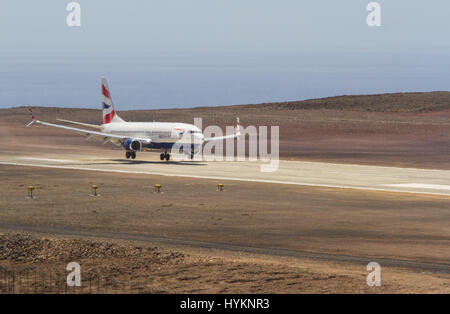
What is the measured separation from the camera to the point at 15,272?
32.4 m

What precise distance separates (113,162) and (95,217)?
1563 inches

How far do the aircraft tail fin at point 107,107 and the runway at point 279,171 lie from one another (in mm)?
4487

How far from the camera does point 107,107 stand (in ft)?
299

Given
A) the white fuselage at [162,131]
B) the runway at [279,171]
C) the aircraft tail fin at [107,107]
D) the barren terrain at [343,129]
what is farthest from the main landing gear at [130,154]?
the barren terrain at [343,129]

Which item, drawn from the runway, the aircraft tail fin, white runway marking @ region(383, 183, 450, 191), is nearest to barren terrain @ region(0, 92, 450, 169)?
the runway

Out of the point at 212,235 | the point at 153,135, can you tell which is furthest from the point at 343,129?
the point at 212,235

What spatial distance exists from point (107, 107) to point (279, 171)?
23037 millimetres

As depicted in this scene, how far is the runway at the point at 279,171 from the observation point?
220 ft

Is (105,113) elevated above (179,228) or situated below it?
above

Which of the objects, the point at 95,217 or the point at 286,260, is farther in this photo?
the point at 95,217

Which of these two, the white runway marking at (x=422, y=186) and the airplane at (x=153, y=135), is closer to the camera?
the white runway marking at (x=422, y=186)

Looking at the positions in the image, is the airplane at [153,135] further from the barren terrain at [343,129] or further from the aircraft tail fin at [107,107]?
the barren terrain at [343,129]

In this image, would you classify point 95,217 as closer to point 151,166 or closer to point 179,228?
point 179,228
